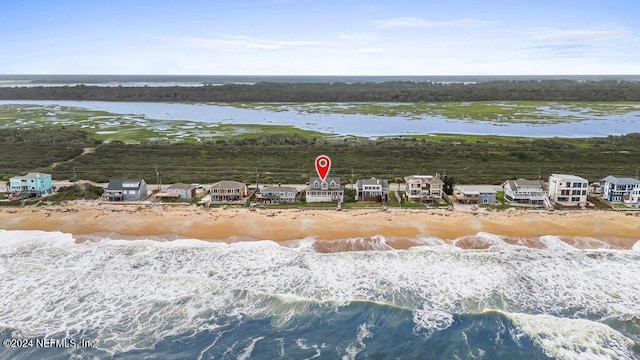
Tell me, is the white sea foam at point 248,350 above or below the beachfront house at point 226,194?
below

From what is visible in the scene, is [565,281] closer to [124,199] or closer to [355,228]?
[355,228]

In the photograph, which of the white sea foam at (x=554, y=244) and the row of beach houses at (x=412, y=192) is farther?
the row of beach houses at (x=412, y=192)

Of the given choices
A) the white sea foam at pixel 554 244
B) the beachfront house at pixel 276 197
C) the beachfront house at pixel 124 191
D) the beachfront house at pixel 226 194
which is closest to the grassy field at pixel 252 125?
the beachfront house at pixel 124 191

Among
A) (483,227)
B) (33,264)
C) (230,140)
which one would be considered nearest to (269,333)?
(33,264)

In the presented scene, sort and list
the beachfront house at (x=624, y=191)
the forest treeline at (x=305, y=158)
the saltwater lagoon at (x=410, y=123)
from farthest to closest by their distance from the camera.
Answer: the saltwater lagoon at (x=410, y=123) → the forest treeline at (x=305, y=158) → the beachfront house at (x=624, y=191)

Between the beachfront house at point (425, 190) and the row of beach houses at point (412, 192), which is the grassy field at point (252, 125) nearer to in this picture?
the row of beach houses at point (412, 192)

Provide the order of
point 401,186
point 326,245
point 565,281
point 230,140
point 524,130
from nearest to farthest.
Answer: point 565,281, point 326,245, point 401,186, point 230,140, point 524,130

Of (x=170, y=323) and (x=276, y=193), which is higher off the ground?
(x=276, y=193)
